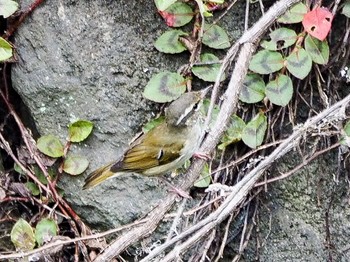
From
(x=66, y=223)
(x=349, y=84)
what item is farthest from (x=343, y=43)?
(x=66, y=223)

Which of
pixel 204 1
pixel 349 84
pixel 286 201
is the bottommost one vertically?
pixel 286 201

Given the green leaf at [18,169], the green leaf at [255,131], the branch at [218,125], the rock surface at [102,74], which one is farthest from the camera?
the green leaf at [18,169]

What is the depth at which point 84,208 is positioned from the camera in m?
4.95

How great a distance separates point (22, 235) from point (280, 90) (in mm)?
1785

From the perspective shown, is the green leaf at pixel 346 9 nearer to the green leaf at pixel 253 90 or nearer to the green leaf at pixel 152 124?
the green leaf at pixel 253 90

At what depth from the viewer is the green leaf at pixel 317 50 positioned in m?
4.69

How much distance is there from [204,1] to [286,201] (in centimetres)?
130

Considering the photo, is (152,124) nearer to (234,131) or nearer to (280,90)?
(234,131)

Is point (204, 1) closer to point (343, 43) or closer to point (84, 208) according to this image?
point (343, 43)

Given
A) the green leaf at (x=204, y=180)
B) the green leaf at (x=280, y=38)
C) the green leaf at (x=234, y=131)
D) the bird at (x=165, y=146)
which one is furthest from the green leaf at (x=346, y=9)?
the green leaf at (x=204, y=180)

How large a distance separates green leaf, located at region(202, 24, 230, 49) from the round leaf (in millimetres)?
1036

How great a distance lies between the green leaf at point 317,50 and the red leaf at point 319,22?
5 cm

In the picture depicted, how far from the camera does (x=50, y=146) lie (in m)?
4.94

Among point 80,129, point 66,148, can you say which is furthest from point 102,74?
point 66,148
